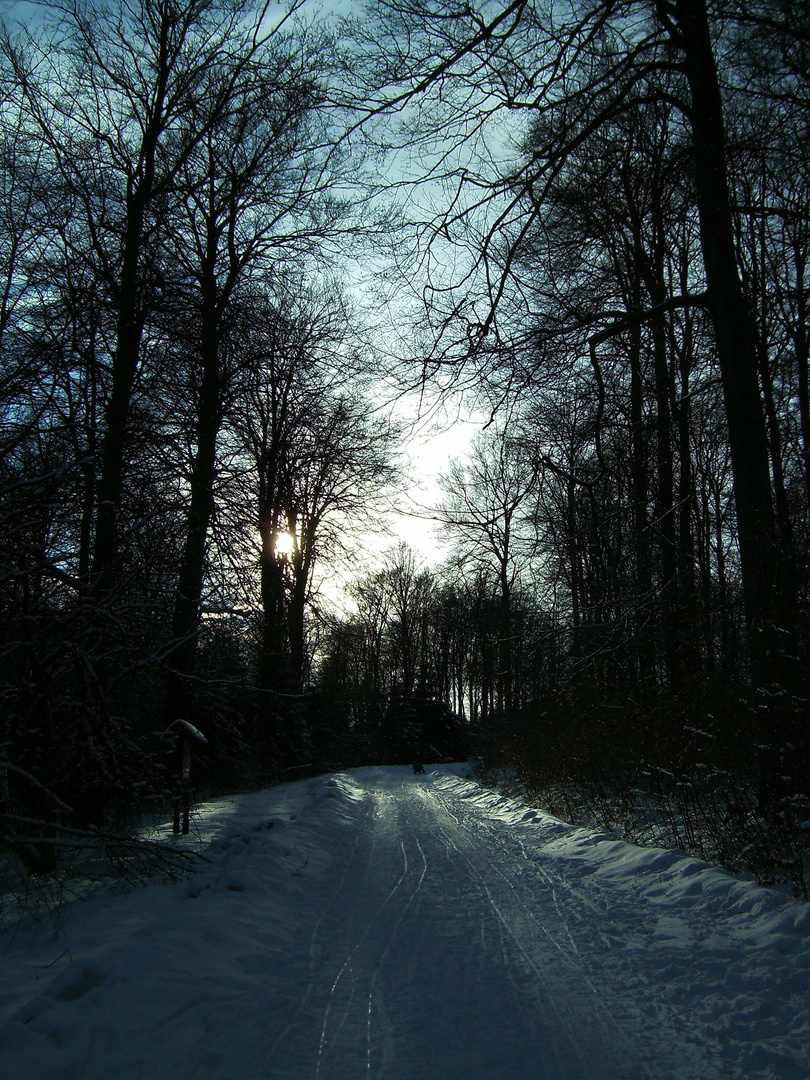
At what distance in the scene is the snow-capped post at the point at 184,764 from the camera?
256 inches

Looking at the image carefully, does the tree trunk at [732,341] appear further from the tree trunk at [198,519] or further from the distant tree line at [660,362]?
the tree trunk at [198,519]

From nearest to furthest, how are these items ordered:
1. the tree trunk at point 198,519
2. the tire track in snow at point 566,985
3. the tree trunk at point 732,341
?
the tire track in snow at point 566,985 → the tree trunk at point 732,341 → the tree trunk at point 198,519

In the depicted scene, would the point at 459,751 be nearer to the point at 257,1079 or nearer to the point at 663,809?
the point at 663,809

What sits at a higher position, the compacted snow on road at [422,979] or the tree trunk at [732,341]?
the tree trunk at [732,341]

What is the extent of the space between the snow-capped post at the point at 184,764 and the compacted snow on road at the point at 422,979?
71 centimetres

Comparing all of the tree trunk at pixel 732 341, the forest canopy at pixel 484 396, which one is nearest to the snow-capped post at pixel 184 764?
the forest canopy at pixel 484 396

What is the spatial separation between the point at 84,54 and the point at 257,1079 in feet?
38.1

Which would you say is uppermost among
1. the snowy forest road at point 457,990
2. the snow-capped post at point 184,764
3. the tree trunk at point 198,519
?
the tree trunk at point 198,519

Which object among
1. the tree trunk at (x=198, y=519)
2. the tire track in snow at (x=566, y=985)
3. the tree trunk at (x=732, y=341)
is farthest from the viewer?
the tree trunk at (x=198, y=519)

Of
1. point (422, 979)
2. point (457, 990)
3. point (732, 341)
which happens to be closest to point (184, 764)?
point (422, 979)

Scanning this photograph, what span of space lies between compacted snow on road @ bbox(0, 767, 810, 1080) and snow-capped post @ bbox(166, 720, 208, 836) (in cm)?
71

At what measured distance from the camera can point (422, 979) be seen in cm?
394

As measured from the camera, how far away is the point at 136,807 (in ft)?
21.4

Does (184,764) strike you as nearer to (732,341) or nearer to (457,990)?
(457,990)
